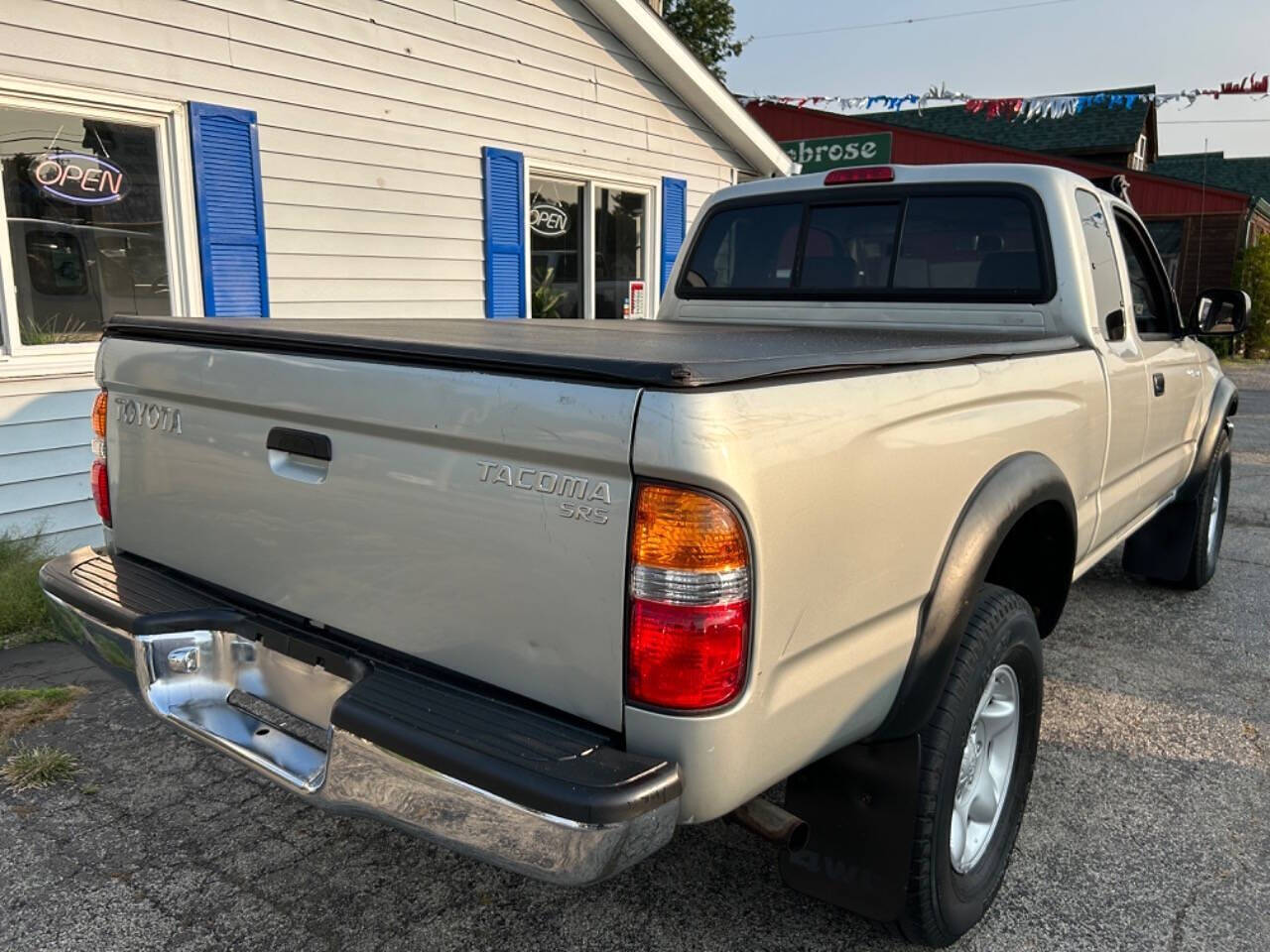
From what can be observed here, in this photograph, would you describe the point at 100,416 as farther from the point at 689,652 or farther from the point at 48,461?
the point at 48,461

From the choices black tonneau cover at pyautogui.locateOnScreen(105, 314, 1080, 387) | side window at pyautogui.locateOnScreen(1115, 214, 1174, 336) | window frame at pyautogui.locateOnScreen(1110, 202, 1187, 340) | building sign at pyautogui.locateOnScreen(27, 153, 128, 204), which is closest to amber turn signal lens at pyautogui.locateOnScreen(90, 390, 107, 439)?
black tonneau cover at pyautogui.locateOnScreen(105, 314, 1080, 387)

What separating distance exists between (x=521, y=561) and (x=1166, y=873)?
6.95 feet

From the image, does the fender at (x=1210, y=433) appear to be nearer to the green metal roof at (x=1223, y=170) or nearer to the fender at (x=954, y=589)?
the fender at (x=954, y=589)

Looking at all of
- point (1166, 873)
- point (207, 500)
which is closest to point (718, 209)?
point (207, 500)

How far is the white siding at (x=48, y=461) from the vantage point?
16.7ft

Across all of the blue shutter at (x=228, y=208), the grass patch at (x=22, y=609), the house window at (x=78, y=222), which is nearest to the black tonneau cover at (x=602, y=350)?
the grass patch at (x=22, y=609)

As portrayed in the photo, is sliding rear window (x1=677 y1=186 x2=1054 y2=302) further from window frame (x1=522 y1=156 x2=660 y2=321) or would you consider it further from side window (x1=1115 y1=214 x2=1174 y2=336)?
window frame (x1=522 y1=156 x2=660 y2=321)

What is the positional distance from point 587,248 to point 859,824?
7205 mm

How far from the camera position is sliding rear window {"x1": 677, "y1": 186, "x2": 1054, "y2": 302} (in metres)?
3.55

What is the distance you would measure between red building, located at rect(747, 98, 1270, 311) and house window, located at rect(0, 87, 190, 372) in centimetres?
1319

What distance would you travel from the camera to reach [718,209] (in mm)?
4379

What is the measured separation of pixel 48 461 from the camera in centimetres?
529

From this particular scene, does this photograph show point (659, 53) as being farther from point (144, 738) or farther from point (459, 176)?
point (144, 738)

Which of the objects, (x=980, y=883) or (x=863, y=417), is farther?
(x=980, y=883)
